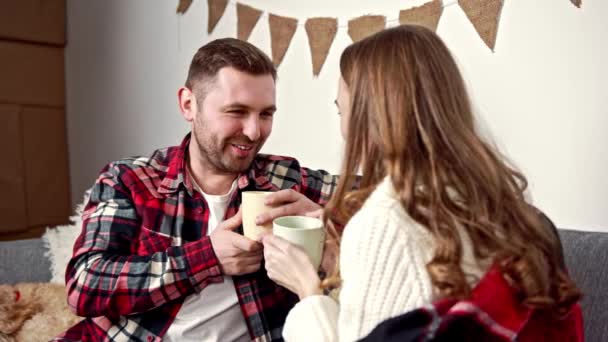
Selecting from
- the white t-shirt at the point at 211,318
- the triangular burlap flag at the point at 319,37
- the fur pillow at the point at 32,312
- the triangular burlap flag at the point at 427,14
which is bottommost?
the fur pillow at the point at 32,312

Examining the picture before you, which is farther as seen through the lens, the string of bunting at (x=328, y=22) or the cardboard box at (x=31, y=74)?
the cardboard box at (x=31, y=74)

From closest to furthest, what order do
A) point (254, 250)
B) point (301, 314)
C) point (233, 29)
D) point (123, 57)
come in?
point (301, 314)
point (254, 250)
point (233, 29)
point (123, 57)

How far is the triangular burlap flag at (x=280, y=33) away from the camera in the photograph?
5.79 ft

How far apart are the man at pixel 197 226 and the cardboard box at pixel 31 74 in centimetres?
177

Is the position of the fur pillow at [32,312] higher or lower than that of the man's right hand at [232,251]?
lower

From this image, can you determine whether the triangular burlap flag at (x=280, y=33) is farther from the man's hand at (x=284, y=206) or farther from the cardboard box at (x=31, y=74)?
the cardboard box at (x=31, y=74)

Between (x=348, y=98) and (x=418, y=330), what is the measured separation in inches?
15.7

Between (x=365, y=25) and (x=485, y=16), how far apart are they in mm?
388

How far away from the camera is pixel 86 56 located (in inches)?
110

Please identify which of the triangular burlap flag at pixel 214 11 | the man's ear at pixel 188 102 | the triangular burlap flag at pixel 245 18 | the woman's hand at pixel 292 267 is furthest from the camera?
the triangular burlap flag at pixel 214 11

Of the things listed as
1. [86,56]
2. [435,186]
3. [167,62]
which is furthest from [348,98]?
[86,56]

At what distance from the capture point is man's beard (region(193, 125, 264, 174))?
1240mm

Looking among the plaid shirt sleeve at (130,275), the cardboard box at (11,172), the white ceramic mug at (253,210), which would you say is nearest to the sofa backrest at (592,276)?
the white ceramic mug at (253,210)

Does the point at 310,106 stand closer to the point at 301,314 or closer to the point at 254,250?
the point at 254,250
